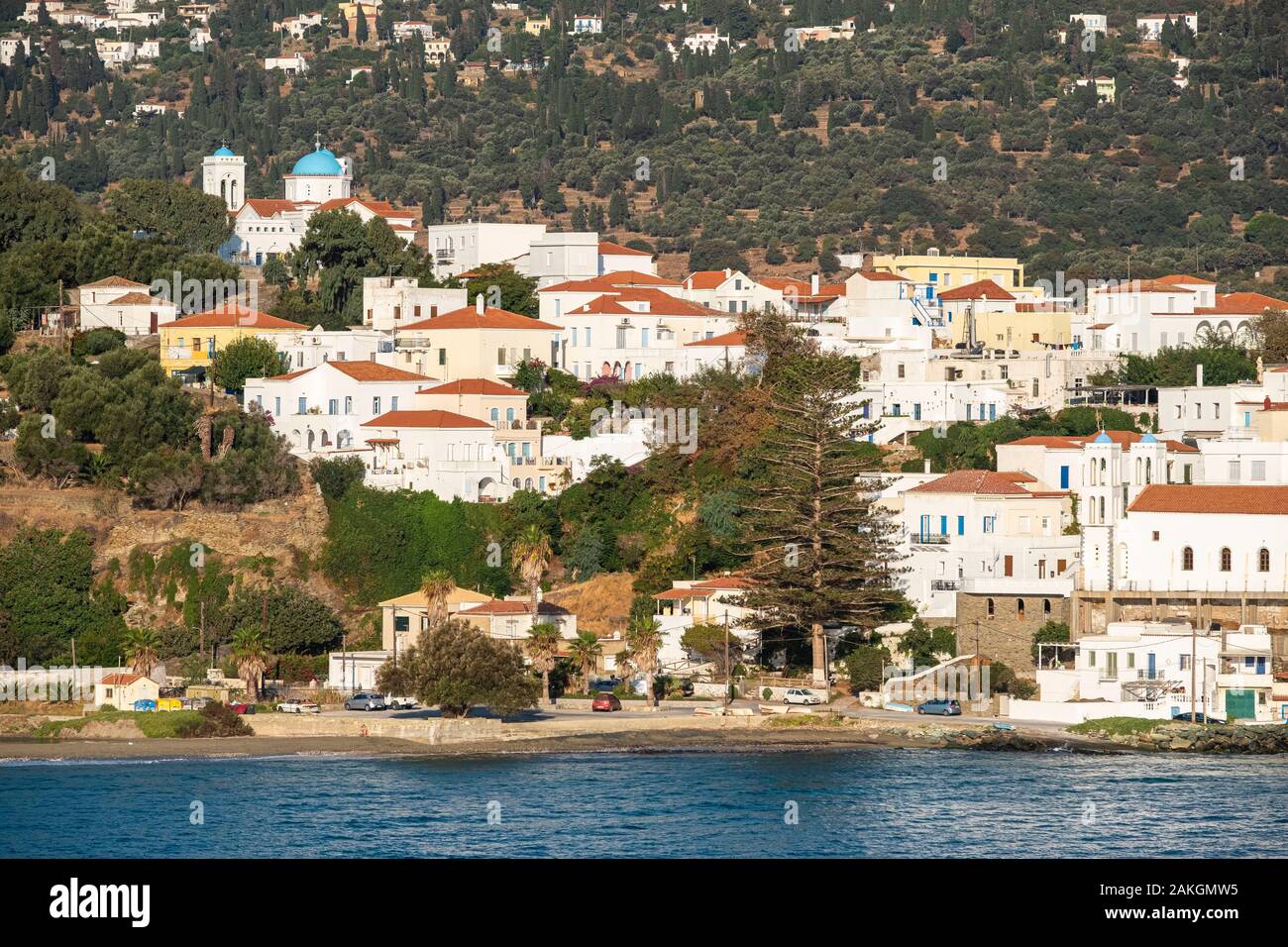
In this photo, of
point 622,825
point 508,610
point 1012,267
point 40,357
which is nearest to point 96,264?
point 40,357

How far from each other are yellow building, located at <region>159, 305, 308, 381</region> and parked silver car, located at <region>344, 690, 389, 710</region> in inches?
757

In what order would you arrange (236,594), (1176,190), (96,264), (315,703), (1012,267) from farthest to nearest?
(1176,190) → (1012,267) → (96,264) → (236,594) → (315,703)

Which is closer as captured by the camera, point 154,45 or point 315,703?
point 315,703

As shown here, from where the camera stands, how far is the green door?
48.1m

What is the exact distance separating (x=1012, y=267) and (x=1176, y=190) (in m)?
34.6

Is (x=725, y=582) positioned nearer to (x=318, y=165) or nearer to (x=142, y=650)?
(x=142, y=650)

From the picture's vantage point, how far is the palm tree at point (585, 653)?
166ft

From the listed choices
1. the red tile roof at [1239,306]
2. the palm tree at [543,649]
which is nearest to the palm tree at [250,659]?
the palm tree at [543,649]

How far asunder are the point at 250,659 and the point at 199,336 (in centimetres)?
1943

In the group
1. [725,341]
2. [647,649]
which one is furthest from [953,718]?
[725,341]

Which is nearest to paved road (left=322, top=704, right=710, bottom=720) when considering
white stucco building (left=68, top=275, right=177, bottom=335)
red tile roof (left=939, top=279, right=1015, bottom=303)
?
white stucco building (left=68, top=275, right=177, bottom=335)

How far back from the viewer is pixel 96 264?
73438 millimetres
